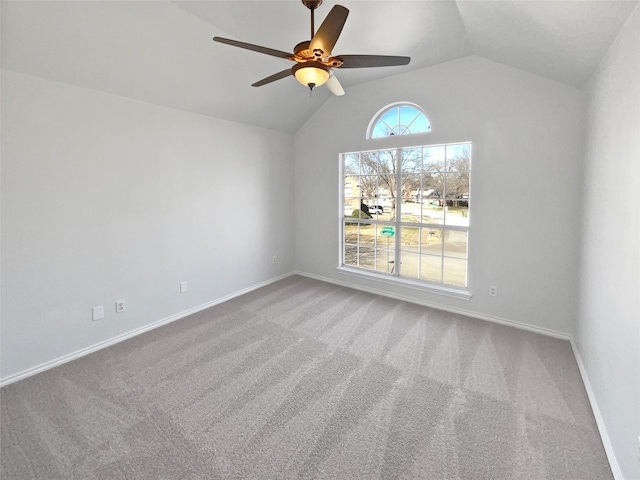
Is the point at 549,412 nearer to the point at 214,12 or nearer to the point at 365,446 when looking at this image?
the point at 365,446

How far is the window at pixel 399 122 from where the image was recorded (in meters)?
3.69

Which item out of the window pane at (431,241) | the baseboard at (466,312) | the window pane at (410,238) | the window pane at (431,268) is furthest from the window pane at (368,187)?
the baseboard at (466,312)

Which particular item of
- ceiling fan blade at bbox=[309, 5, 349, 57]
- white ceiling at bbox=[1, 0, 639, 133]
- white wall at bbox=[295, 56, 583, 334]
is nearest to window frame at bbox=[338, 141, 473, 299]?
white wall at bbox=[295, 56, 583, 334]

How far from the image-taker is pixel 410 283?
3926 mm

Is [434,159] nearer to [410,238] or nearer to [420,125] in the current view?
[420,125]

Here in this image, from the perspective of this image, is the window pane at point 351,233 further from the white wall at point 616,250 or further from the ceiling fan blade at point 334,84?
the white wall at point 616,250

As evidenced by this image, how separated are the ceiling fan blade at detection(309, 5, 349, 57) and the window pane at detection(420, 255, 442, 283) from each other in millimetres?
2900

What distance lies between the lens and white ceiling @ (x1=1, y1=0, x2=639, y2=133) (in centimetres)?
193

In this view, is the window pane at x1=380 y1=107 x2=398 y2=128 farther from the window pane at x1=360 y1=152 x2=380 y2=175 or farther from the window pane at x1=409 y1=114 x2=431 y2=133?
the window pane at x1=360 y1=152 x2=380 y2=175

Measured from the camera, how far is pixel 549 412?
1948mm

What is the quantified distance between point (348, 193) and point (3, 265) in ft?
12.5

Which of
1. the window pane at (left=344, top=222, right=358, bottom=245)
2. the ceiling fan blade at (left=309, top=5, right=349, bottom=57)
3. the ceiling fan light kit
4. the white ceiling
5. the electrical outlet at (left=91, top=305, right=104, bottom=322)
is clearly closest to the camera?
the ceiling fan blade at (left=309, top=5, right=349, bottom=57)

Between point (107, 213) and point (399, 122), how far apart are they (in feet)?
11.6

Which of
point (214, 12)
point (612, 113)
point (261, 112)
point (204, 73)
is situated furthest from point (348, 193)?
point (612, 113)
